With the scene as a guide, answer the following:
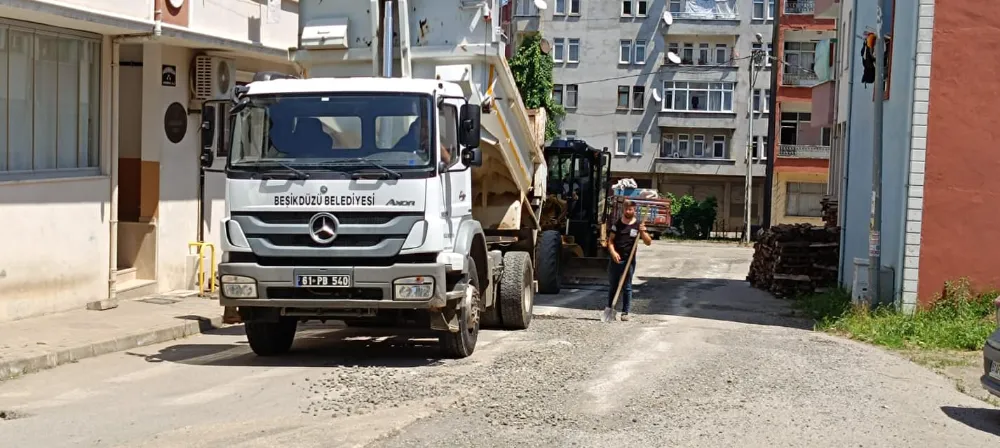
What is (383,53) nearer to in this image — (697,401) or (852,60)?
(697,401)

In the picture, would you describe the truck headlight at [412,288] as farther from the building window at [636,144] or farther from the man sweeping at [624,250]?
the building window at [636,144]

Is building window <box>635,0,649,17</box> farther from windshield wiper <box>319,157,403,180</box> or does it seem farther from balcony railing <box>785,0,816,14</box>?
windshield wiper <box>319,157,403,180</box>

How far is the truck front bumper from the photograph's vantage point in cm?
1059

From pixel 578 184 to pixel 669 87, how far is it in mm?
39226

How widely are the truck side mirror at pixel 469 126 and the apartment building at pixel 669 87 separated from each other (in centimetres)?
4933

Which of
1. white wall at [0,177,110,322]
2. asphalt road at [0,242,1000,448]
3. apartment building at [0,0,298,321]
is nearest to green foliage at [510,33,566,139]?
apartment building at [0,0,298,321]

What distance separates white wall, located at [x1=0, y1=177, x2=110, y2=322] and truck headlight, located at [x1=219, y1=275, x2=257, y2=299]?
418cm

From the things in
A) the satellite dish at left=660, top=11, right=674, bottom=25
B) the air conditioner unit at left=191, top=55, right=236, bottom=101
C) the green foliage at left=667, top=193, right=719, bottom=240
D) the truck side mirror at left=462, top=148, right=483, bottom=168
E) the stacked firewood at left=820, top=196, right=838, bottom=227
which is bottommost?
the green foliage at left=667, top=193, right=719, bottom=240

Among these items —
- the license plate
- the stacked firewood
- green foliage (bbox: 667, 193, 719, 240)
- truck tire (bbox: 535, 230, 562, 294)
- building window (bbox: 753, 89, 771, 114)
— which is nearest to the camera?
the license plate

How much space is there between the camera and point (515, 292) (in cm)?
1385

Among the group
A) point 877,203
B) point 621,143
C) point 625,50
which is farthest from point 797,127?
point 877,203

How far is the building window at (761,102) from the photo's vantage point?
60.3 metres

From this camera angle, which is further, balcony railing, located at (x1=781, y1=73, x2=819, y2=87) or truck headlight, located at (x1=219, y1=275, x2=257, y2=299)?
balcony railing, located at (x1=781, y1=73, x2=819, y2=87)

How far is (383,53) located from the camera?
490 inches
